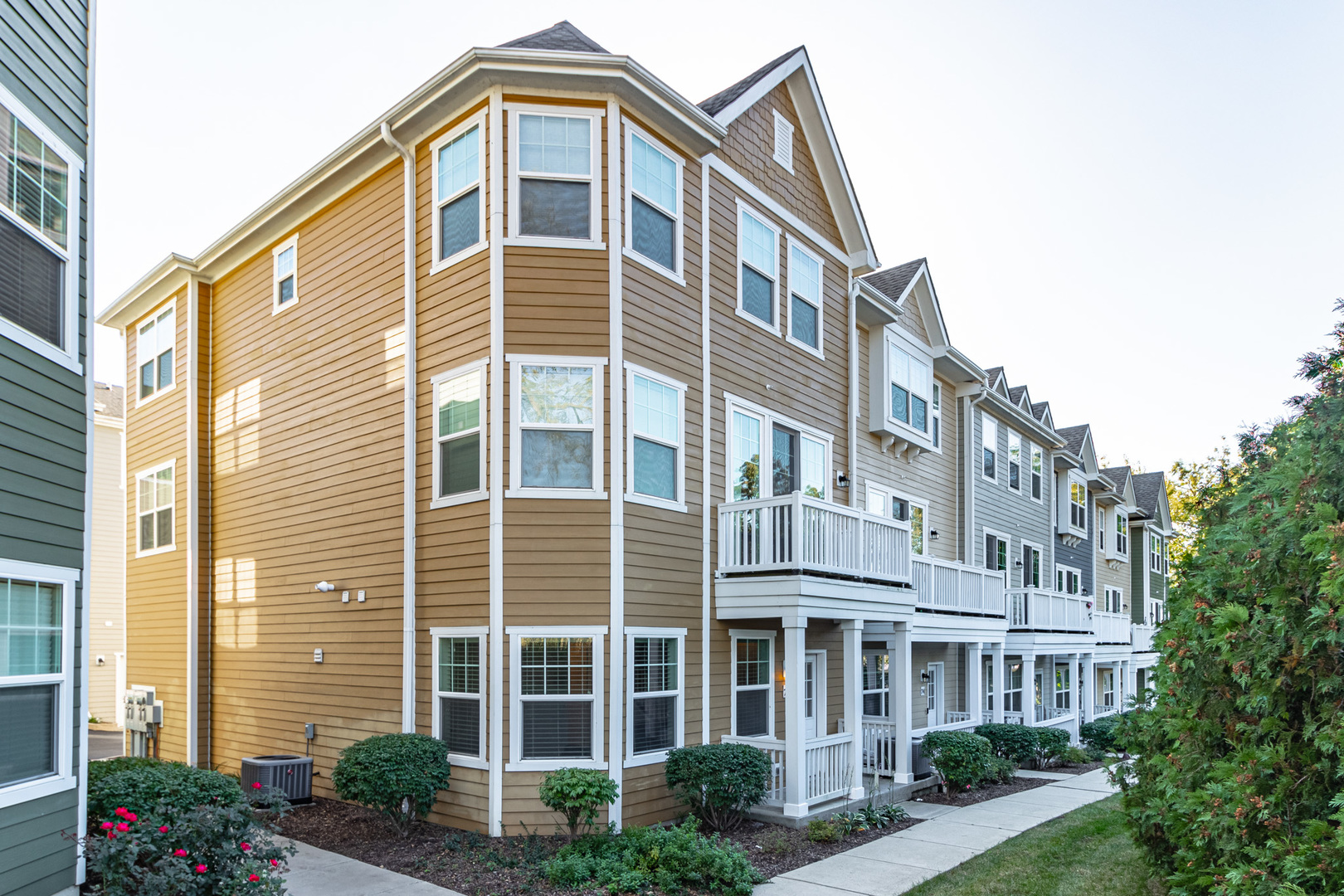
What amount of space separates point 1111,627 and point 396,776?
24.5 metres

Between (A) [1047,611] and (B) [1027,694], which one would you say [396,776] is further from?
(A) [1047,611]

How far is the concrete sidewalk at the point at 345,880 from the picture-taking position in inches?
333

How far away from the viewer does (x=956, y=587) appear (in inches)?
711

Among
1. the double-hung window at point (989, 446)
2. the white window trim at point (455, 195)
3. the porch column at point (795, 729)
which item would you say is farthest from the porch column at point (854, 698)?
the double-hung window at point (989, 446)

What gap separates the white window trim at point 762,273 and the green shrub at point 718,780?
6.07 metres

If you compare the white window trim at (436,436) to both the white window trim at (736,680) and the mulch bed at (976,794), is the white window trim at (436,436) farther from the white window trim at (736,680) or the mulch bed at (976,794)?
the mulch bed at (976,794)

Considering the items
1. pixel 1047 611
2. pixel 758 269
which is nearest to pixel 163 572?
pixel 758 269

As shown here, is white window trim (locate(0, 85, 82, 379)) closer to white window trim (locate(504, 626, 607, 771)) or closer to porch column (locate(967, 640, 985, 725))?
white window trim (locate(504, 626, 607, 771))

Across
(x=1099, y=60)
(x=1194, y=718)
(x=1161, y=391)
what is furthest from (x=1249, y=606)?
(x=1161, y=391)

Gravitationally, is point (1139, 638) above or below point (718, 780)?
below

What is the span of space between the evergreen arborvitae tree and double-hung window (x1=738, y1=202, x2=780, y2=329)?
8.14 meters

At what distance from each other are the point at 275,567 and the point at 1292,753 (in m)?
13.4

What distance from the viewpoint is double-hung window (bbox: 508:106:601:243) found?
11.1 meters

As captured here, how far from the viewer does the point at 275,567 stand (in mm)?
14609
